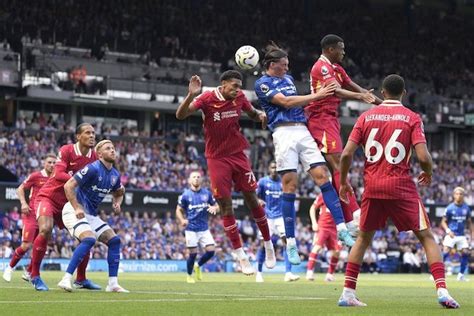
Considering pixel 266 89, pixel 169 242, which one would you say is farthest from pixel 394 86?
pixel 169 242

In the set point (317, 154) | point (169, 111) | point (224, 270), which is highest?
point (169, 111)

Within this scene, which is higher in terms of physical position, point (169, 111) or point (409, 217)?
point (169, 111)

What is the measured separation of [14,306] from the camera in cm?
1298

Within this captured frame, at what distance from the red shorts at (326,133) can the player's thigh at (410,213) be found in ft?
13.6

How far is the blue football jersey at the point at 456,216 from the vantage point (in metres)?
33.3

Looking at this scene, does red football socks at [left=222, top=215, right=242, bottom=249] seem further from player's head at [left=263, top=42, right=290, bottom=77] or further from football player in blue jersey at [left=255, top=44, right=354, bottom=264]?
player's head at [left=263, top=42, right=290, bottom=77]

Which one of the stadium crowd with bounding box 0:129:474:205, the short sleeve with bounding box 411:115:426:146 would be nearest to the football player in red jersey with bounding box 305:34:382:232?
the short sleeve with bounding box 411:115:426:146

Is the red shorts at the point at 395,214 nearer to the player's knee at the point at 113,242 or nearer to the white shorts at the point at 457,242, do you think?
the player's knee at the point at 113,242

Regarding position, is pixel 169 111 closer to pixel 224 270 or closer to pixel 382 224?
pixel 224 270

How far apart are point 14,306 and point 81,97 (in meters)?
40.7

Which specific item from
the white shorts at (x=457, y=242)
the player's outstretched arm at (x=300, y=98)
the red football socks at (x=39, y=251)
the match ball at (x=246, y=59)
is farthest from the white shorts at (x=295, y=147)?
the white shorts at (x=457, y=242)

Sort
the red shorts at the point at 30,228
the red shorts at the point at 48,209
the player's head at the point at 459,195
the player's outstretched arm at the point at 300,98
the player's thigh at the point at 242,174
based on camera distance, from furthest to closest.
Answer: the player's head at the point at 459,195
the red shorts at the point at 30,228
the red shorts at the point at 48,209
the player's thigh at the point at 242,174
the player's outstretched arm at the point at 300,98

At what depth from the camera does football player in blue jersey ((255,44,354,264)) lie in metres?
16.8

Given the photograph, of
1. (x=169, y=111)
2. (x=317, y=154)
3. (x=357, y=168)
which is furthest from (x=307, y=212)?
(x=317, y=154)
